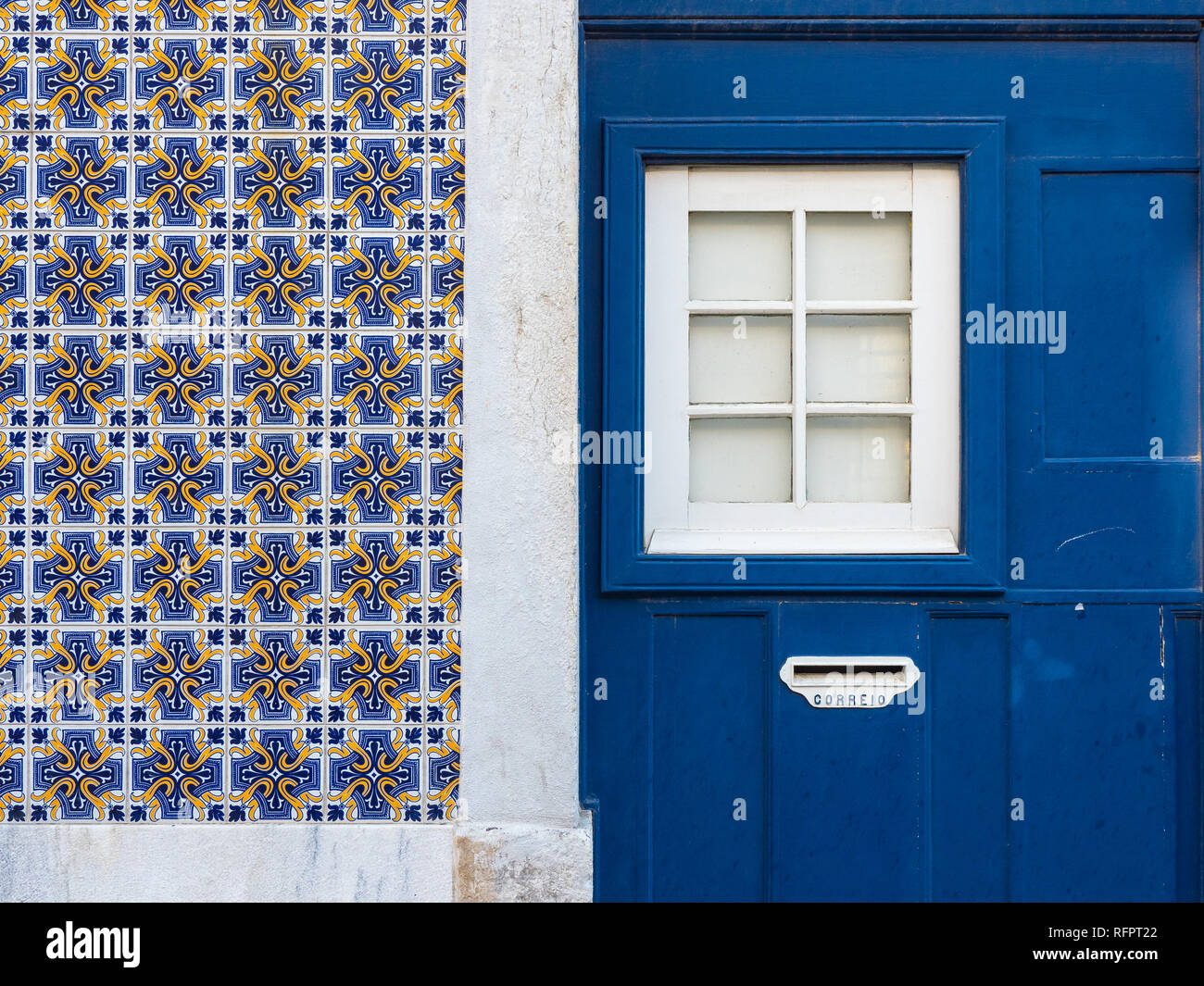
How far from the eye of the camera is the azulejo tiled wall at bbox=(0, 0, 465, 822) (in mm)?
2490

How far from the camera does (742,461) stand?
2.86m

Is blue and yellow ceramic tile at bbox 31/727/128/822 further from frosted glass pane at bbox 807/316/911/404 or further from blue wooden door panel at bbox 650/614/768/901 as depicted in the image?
frosted glass pane at bbox 807/316/911/404

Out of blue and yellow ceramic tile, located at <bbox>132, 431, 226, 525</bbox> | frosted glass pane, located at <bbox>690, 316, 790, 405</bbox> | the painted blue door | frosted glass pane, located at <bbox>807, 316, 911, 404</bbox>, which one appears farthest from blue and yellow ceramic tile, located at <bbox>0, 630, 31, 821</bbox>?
frosted glass pane, located at <bbox>807, 316, 911, 404</bbox>

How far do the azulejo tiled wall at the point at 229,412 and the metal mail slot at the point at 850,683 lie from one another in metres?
0.98

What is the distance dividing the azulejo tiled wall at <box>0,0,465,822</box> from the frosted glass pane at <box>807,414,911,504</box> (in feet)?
3.47

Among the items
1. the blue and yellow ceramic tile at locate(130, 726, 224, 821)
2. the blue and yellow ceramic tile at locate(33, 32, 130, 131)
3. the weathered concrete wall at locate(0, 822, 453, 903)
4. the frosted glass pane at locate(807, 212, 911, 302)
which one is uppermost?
the blue and yellow ceramic tile at locate(33, 32, 130, 131)

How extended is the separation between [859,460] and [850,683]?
637 millimetres

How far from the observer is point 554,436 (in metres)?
2.51

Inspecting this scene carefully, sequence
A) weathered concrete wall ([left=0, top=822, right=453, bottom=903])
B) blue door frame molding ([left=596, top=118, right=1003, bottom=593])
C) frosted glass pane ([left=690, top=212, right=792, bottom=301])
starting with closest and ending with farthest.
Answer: weathered concrete wall ([left=0, top=822, right=453, bottom=903]) → blue door frame molding ([left=596, top=118, right=1003, bottom=593]) → frosted glass pane ([left=690, top=212, right=792, bottom=301])

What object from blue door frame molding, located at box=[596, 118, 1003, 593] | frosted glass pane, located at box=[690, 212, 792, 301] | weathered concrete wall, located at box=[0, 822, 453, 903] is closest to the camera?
weathered concrete wall, located at box=[0, 822, 453, 903]

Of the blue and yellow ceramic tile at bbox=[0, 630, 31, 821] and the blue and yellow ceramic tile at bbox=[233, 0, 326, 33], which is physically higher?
the blue and yellow ceramic tile at bbox=[233, 0, 326, 33]

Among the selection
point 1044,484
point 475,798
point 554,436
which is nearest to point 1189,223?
point 1044,484

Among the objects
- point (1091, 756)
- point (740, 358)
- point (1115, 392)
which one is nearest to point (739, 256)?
point (740, 358)

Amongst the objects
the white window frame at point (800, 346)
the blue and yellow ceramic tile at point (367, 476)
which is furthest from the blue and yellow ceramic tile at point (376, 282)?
the white window frame at point (800, 346)
